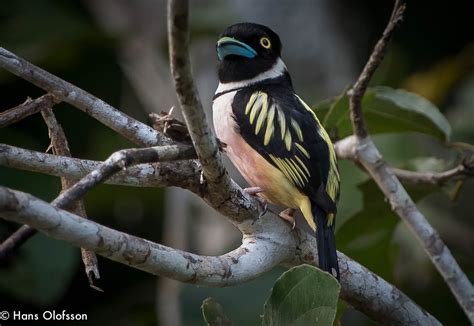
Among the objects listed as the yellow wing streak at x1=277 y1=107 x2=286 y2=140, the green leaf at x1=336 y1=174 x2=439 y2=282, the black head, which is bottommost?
the green leaf at x1=336 y1=174 x2=439 y2=282

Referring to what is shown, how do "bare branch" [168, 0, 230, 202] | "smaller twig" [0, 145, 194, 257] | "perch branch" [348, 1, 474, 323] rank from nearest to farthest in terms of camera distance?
"bare branch" [168, 0, 230, 202], "smaller twig" [0, 145, 194, 257], "perch branch" [348, 1, 474, 323]

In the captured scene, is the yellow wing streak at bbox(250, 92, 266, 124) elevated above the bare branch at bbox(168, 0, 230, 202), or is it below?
below

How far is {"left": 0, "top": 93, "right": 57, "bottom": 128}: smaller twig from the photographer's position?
2570 mm

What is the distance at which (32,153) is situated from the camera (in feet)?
8.45

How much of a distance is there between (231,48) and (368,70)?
914mm

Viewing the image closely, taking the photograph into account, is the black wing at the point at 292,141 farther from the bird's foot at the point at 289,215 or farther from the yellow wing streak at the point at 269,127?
the bird's foot at the point at 289,215

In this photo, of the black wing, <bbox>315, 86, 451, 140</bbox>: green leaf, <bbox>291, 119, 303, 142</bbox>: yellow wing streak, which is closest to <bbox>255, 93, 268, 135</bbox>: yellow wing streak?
the black wing

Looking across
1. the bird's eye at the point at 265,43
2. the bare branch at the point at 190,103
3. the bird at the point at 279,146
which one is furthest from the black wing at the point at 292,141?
the bare branch at the point at 190,103

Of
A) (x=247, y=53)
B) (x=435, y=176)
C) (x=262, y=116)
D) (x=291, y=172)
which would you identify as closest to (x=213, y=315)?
(x=291, y=172)

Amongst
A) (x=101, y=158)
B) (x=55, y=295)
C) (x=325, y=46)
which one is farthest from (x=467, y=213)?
(x=55, y=295)

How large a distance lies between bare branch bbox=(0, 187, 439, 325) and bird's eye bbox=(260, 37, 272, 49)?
44.6 inches

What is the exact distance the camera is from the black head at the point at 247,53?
3.90 meters

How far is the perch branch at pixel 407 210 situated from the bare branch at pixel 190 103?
2.59ft

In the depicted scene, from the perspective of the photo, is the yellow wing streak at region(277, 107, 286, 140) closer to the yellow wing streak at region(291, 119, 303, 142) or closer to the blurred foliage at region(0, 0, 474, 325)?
the yellow wing streak at region(291, 119, 303, 142)
